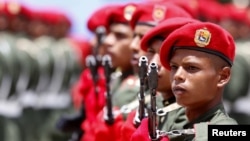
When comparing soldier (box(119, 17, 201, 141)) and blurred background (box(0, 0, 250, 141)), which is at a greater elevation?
soldier (box(119, 17, 201, 141))

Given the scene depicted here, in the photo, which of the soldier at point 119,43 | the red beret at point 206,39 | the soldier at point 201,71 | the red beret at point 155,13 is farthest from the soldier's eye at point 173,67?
the soldier at point 119,43

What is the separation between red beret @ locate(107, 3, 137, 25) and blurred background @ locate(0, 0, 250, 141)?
3800 mm

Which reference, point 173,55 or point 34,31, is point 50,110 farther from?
point 173,55

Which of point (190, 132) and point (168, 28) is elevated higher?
point (168, 28)

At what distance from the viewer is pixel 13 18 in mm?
14273

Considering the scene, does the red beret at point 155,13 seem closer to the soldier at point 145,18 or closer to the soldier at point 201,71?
the soldier at point 145,18

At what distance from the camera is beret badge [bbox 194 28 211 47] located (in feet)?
20.6

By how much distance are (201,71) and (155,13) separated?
5.07 ft

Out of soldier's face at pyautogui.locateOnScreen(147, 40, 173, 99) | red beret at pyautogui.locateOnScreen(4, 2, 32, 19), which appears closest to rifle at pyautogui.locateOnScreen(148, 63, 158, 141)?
soldier's face at pyautogui.locateOnScreen(147, 40, 173, 99)

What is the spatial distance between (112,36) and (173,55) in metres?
2.72

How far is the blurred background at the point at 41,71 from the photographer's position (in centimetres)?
1376

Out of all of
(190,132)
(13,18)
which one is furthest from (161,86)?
(13,18)

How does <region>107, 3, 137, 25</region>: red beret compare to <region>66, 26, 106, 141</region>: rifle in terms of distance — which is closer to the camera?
<region>107, 3, 137, 25</region>: red beret

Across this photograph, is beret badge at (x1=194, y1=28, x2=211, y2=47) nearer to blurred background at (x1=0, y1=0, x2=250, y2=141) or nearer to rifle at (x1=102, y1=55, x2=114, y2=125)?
rifle at (x1=102, y1=55, x2=114, y2=125)
